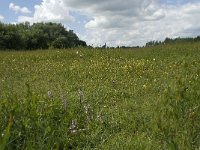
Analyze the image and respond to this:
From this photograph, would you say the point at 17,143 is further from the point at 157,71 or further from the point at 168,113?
the point at 157,71

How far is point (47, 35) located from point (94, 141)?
178 ft

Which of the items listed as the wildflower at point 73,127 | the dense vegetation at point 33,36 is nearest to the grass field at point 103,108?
the wildflower at point 73,127

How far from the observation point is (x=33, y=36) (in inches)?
2162

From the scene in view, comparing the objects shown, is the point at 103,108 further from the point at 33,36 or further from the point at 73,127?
the point at 33,36

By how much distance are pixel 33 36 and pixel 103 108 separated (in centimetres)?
4934

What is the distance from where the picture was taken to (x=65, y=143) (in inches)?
185

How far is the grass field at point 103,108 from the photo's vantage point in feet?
12.9

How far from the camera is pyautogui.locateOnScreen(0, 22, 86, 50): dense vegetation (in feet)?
156

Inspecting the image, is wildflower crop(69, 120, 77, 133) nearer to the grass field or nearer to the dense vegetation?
the grass field

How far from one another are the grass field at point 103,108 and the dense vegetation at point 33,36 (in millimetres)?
26332

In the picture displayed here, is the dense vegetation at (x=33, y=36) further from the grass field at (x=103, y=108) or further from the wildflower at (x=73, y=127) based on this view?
the wildflower at (x=73, y=127)

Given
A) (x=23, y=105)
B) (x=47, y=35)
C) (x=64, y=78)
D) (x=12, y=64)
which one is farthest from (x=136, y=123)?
(x=47, y=35)

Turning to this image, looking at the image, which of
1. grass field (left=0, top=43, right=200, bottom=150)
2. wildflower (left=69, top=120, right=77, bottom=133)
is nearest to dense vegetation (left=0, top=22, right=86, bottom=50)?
grass field (left=0, top=43, right=200, bottom=150)

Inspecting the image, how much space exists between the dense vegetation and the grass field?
26332mm
